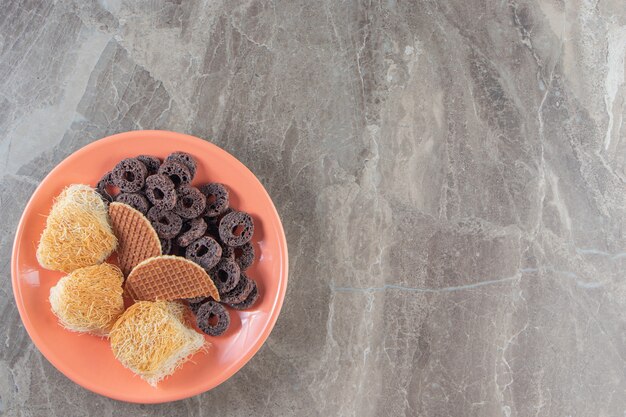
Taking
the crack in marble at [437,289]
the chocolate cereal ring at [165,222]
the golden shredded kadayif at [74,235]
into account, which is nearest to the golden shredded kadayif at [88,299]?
the golden shredded kadayif at [74,235]

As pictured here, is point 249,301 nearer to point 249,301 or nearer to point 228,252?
point 249,301

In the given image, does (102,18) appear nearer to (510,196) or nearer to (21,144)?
(21,144)

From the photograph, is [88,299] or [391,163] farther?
[391,163]

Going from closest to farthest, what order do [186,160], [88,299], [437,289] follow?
[88,299] < [186,160] < [437,289]

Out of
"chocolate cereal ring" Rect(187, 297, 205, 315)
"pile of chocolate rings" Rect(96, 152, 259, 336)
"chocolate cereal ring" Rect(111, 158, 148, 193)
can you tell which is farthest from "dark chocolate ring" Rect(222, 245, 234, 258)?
"chocolate cereal ring" Rect(111, 158, 148, 193)

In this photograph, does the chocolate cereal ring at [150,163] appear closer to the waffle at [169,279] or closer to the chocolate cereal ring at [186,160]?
the chocolate cereal ring at [186,160]

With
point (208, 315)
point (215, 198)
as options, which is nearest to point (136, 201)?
point (215, 198)
